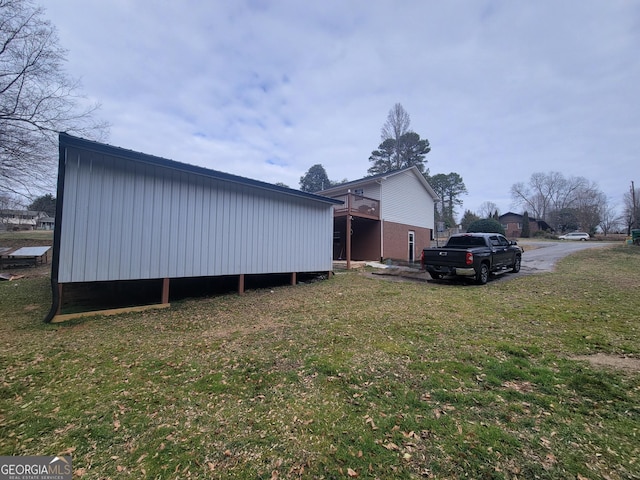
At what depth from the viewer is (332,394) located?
3.08 metres

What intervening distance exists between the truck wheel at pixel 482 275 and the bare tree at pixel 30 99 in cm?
1794

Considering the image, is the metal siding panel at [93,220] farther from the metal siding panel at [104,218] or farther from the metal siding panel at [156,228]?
the metal siding panel at [156,228]

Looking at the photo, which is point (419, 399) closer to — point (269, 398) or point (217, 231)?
point (269, 398)

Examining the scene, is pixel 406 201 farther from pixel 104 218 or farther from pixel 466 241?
pixel 104 218

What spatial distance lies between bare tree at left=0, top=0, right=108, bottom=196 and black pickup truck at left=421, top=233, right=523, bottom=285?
16.7 m

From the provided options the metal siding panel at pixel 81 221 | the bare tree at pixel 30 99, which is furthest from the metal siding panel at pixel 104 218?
the bare tree at pixel 30 99

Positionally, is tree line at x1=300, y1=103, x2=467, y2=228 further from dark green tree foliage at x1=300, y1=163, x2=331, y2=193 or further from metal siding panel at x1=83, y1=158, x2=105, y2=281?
metal siding panel at x1=83, y1=158, x2=105, y2=281

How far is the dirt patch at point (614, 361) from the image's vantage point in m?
3.45

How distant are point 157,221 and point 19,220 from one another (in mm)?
40375

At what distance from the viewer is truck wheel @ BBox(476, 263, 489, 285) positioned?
9.20 meters

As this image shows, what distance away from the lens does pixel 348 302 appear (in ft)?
23.8

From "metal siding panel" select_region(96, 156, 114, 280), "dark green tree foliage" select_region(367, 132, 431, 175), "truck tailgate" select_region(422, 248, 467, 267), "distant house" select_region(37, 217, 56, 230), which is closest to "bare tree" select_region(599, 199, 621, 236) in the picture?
"dark green tree foliage" select_region(367, 132, 431, 175)

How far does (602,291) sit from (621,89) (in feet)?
38.1

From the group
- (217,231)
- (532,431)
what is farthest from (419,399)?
(217,231)
